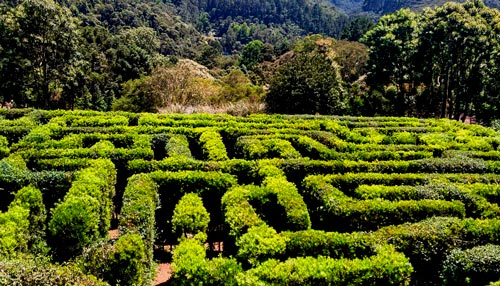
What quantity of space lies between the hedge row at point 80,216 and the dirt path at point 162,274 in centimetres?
218

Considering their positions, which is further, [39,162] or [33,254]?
[39,162]

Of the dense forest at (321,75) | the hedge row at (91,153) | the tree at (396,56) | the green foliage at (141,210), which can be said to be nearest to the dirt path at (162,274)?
the green foliage at (141,210)

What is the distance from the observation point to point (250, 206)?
13.4 m

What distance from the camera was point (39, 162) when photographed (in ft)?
53.1

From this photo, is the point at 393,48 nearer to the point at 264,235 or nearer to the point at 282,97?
the point at 282,97

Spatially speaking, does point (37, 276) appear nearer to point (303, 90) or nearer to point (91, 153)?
point (91, 153)

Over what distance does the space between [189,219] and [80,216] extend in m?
3.02

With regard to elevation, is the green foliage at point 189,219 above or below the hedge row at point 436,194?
below

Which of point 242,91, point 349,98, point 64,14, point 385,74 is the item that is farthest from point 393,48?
point 64,14

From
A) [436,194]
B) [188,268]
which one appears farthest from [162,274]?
[436,194]

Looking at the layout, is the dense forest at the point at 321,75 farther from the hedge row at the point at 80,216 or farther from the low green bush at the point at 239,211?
the hedge row at the point at 80,216

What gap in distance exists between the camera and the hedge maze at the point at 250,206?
34.7ft

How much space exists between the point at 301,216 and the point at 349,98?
1514 inches

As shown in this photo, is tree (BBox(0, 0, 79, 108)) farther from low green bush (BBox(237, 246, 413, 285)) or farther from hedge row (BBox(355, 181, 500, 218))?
low green bush (BBox(237, 246, 413, 285))
